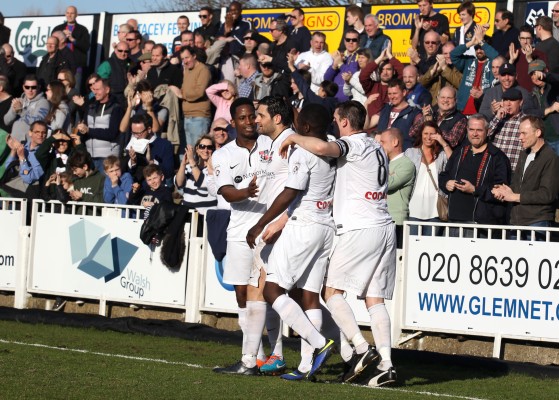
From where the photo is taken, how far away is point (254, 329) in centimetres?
1024

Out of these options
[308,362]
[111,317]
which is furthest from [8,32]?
[308,362]

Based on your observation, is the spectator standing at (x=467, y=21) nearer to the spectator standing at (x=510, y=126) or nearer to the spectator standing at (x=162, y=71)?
the spectator standing at (x=510, y=126)

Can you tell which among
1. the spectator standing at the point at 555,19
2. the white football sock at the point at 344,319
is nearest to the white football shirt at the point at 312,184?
the white football sock at the point at 344,319

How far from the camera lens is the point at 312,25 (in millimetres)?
20312

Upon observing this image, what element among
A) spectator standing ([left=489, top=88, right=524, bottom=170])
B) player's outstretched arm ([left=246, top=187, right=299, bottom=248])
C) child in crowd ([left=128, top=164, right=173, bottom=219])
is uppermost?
spectator standing ([left=489, top=88, right=524, bottom=170])

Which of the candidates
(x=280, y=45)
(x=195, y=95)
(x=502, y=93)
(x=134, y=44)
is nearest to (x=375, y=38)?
(x=280, y=45)

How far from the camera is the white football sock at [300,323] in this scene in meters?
9.69

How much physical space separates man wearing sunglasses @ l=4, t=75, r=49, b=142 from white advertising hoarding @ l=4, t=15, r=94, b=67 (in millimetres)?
3262

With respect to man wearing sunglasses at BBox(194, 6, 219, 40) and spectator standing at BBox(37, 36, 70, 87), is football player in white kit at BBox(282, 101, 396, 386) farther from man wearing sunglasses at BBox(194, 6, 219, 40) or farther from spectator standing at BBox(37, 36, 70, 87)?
spectator standing at BBox(37, 36, 70, 87)

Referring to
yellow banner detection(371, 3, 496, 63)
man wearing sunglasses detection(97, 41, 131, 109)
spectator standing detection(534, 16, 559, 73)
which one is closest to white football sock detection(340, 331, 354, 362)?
spectator standing detection(534, 16, 559, 73)

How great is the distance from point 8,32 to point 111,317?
10.2 metres

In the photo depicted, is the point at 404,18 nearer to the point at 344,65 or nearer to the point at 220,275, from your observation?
the point at 344,65

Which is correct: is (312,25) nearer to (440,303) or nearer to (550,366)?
(440,303)

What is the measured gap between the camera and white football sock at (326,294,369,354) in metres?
9.81
